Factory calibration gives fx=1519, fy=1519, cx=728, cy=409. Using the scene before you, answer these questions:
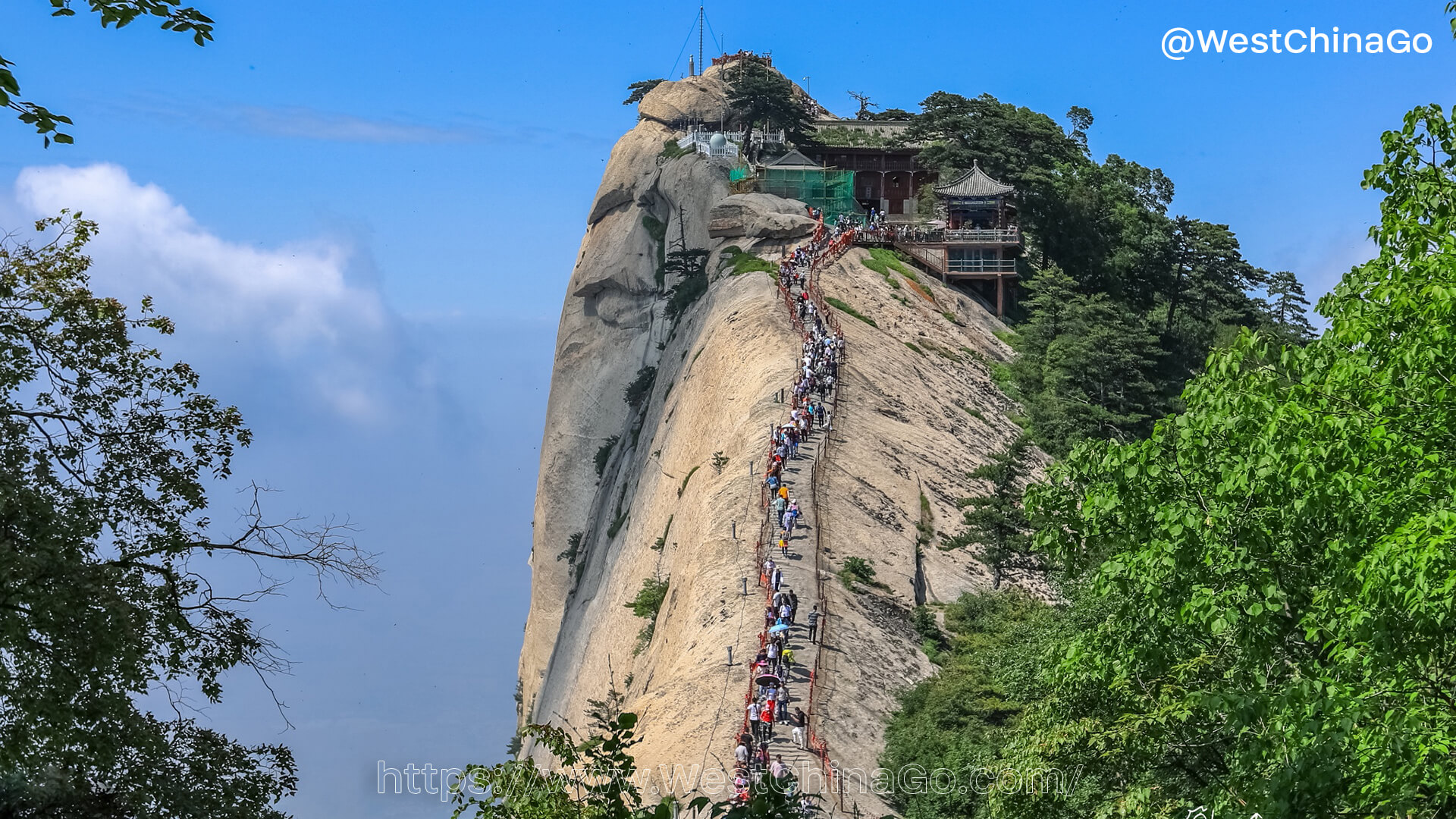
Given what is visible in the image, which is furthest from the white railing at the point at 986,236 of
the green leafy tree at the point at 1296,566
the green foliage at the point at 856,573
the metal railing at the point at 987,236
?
the green leafy tree at the point at 1296,566

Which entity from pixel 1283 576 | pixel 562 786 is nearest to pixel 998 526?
pixel 1283 576

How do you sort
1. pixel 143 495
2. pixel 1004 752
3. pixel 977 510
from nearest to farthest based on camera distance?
pixel 143 495
pixel 1004 752
pixel 977 510

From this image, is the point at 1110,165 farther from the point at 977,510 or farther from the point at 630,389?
the point at 977,510

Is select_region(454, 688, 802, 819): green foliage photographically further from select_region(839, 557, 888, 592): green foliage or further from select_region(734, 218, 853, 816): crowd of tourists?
select_region(839, 557, 888, 592): green foliage

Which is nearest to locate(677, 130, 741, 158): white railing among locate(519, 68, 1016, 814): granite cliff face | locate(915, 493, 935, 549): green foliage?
locate(519, 68, 1016, 814): granite cliff face

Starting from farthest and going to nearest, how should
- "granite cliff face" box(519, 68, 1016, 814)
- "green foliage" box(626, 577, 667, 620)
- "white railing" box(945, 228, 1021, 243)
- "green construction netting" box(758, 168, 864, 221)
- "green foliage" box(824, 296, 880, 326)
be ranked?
1. "green construction netting" box(758, 168, 864, 221)
2. "white railing" box(945, 228, 1021, 243)
3. "green foliage" box(824, 296, 880, 326)
4. "green foliage" box(626, 577, 667, 620)
5. "granite cliff face" box(519, 68, 1016, 814)

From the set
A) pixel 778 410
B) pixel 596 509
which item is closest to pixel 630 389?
pixel 596 509

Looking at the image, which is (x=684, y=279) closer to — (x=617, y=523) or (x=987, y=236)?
(x=987, y=236)
